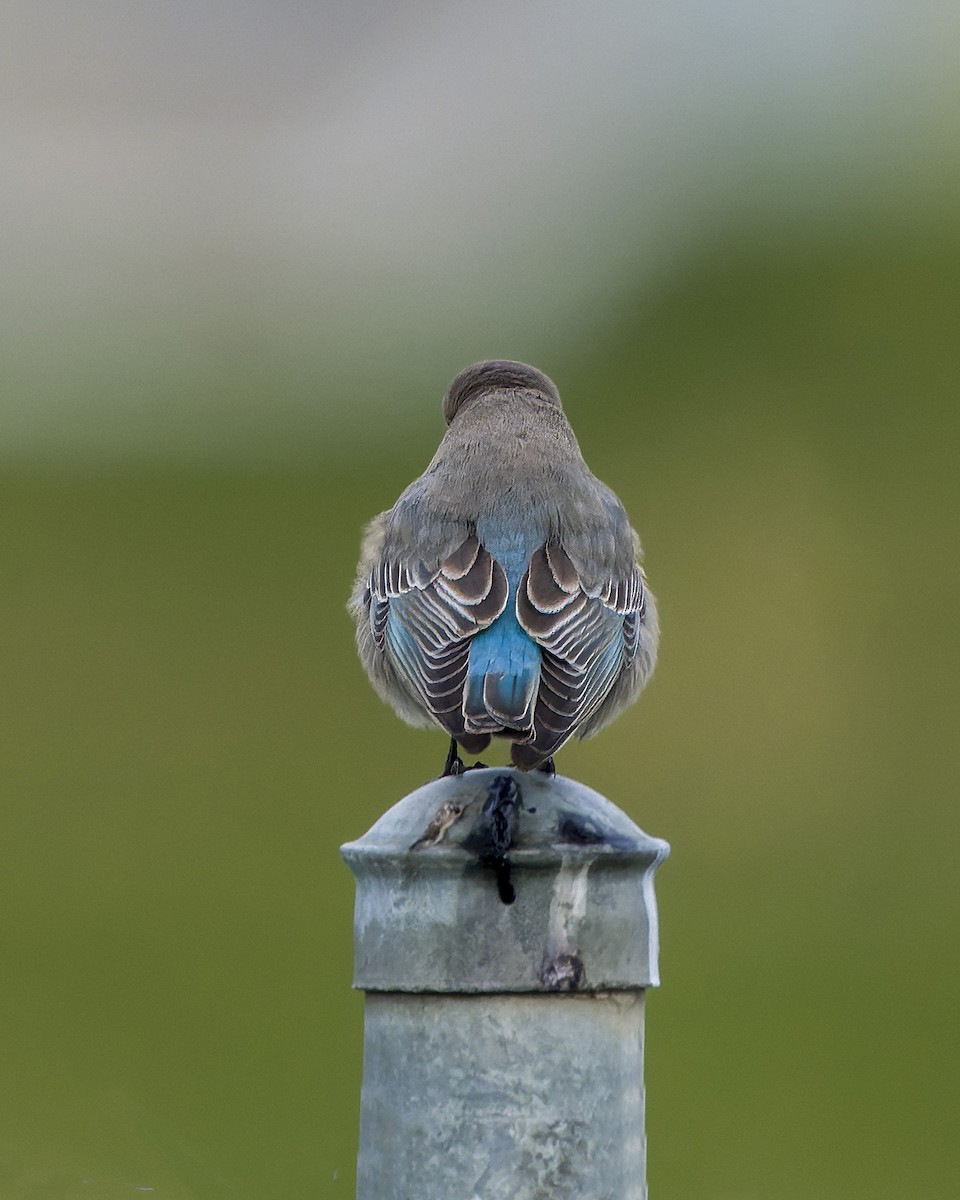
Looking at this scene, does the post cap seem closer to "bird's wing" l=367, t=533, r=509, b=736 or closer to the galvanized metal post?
the galvanized metal post

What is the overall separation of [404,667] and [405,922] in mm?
1298

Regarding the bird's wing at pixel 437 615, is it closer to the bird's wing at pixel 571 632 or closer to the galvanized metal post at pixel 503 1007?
the bird's wing at pixel 571 632

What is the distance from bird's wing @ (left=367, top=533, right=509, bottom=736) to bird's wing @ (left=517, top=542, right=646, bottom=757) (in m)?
0.09

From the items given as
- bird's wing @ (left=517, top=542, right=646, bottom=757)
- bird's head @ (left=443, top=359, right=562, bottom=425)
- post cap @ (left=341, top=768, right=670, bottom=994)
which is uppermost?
bird's head @ (left=443, top=359, right=562, bottom=425)

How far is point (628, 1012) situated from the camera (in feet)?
6.32

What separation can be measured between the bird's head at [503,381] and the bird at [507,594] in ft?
0.16

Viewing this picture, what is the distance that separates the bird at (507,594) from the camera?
2.70m

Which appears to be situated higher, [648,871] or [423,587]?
[423,587]

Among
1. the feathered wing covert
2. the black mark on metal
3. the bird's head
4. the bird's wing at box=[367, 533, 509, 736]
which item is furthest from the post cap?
the bird's head

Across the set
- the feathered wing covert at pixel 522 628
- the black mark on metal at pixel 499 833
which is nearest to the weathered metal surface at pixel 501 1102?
the black mark on metal at pixel 499 833

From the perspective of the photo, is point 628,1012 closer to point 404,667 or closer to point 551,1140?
point 551,1140

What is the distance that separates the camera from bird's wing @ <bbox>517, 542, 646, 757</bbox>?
264cm

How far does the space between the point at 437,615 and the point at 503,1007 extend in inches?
52.7

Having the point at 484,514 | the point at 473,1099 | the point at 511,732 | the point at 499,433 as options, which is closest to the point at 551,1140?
the point at 473,1099
